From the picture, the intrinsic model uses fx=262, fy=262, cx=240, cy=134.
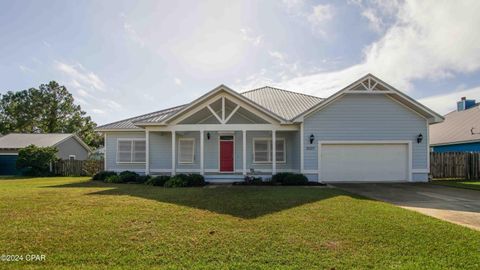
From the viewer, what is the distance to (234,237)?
182 inches

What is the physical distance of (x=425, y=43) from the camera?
44.3 ft

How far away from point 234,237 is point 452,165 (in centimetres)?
1742

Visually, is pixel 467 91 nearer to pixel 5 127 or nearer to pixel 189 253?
pixel 189 253

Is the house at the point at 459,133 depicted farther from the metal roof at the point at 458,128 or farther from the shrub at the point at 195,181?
the shrub at the point at 195,181

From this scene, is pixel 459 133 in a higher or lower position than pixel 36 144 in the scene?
higher

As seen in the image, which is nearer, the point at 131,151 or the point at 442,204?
the point at 442,204

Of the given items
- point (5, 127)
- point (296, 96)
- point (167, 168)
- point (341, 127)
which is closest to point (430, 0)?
point (341, 127)

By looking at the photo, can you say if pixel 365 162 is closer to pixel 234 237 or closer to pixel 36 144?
pixel 234 237

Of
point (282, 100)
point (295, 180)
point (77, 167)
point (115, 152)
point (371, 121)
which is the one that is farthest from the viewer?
point (77, 167)

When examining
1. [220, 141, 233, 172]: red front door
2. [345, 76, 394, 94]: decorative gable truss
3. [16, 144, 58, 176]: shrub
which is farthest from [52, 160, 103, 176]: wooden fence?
[345, 76, 394, 94]: decorative gable truss

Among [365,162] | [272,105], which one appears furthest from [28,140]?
[365,162]

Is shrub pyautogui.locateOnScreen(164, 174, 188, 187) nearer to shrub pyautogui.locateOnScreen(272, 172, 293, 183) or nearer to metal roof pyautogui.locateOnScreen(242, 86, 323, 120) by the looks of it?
shrub pyautogui.locateOnScreen(272, 172, 293, 183)

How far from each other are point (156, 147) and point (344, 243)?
537 inches

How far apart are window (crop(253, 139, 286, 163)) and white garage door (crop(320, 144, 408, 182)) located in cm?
254
